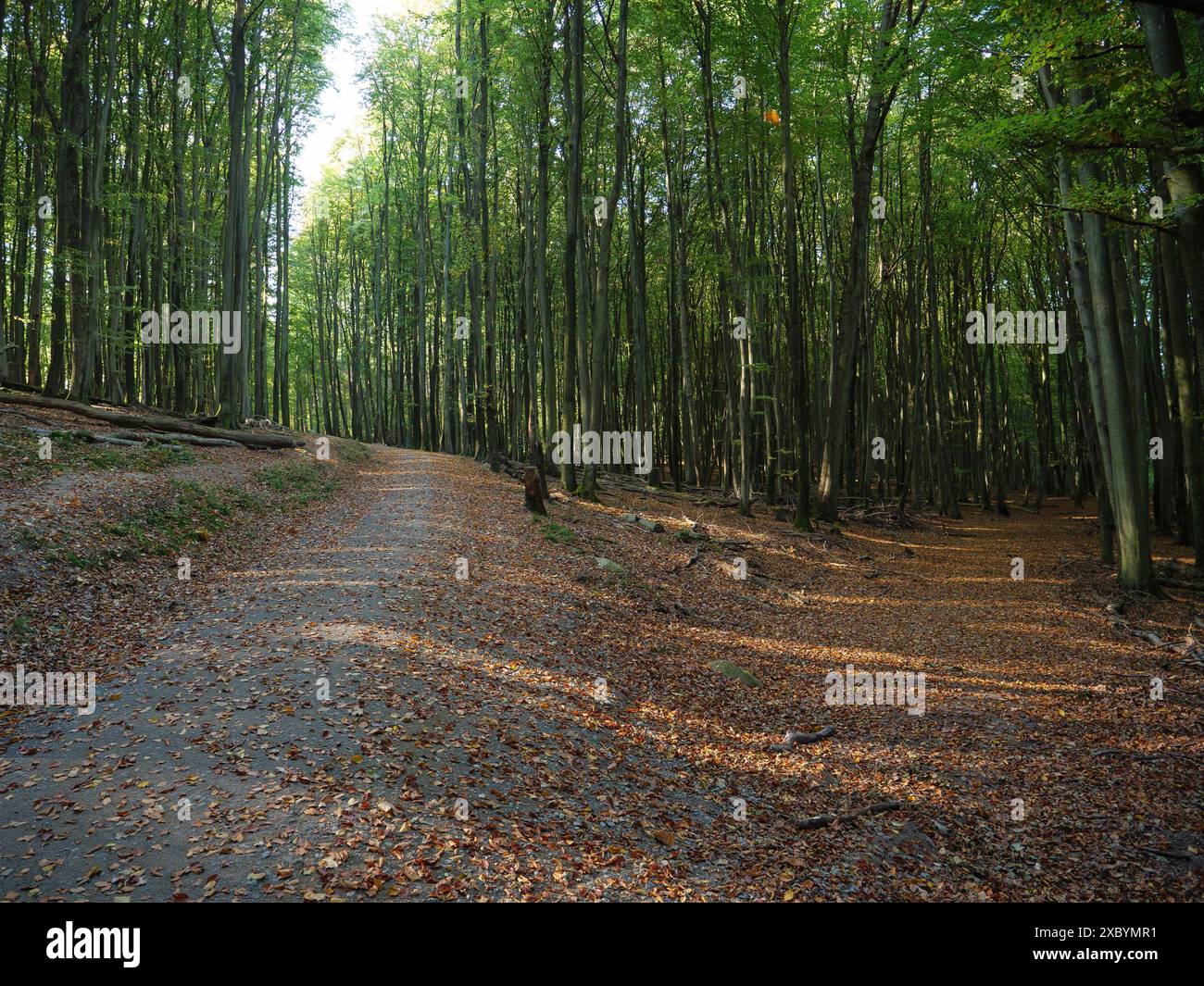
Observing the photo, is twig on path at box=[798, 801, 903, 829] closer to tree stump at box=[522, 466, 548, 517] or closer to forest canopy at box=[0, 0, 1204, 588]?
forest canopy at box=[0, 0, 1204, 588]

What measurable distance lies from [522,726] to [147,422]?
1376 cm

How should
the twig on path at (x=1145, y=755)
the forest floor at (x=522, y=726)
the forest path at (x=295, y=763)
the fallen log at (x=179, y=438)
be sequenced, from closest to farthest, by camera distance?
the forest path at (x=295, y=763)
the forest floor at (x=522, y=726)
the twig on path at (x=1145, y=755)
the fallen log at (x=179, y=438)

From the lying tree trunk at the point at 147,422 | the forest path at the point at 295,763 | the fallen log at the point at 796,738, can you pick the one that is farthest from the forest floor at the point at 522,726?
the lying tree trunk at the point at 147,422

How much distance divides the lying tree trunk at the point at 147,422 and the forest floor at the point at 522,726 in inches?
141

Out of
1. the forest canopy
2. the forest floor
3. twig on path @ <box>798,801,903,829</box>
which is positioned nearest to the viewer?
the forest floor

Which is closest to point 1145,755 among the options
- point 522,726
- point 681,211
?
point 522,726

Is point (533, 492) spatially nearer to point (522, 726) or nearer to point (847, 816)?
point (522, 726)

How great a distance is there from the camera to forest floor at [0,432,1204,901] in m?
4.23

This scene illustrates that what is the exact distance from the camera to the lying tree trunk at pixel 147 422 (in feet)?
47.0

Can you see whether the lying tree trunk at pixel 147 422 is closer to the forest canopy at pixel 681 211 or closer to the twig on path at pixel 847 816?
the forest canopy at pixel 681 211

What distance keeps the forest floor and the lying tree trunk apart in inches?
141

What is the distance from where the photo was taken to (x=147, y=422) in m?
15.3

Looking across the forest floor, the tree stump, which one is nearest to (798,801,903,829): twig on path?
the forest floor

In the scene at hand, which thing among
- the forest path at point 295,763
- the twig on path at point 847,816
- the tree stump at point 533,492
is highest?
the tree stump at point 533,492
